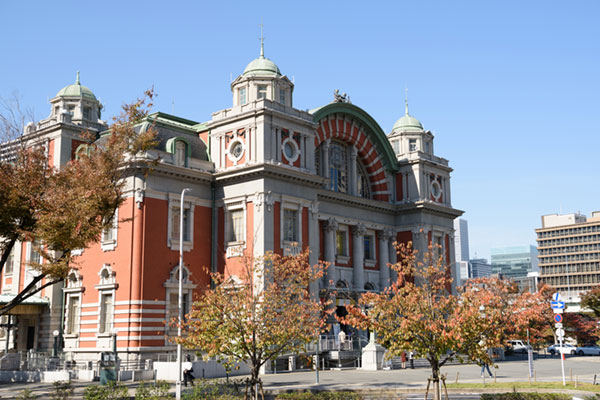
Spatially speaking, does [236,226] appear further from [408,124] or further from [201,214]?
[408,124]

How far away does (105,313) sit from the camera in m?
40.2

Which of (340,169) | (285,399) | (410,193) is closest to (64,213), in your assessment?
(285,399)

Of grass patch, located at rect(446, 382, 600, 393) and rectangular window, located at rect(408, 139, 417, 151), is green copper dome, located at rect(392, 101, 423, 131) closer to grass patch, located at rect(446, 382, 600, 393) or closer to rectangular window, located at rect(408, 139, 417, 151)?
rectangular window, located at rect(408, 139, 417, 151)

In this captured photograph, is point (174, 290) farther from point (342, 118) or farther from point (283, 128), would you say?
point (342, 118)

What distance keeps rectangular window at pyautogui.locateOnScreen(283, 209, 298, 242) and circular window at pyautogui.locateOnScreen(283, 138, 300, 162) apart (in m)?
3.53

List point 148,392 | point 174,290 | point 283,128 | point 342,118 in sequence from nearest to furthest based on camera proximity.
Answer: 1. point 148,392
2. point 174,290
3. point 283,128
4. point 342,118

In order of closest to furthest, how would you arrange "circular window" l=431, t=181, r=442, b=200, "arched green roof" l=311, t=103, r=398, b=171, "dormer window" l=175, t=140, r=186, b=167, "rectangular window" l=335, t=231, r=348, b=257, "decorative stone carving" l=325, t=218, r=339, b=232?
"dormer window" l=175, t=140, r=186, b=167 → "decorative stone carving" l=325, t=218, r=339, b=232 → "arched green roof" l=311, t=103, r=398, b=171 → "rectangular window" l=335, t=231, r=348, b=257 → "circular window" l=431, t=181, r=442, b=200

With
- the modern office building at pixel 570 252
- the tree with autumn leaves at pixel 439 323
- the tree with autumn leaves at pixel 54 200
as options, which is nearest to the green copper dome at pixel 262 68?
the tree with autumn leaves at pixel 54 200

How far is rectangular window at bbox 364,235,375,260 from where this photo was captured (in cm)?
5319

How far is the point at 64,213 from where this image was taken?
20938mm

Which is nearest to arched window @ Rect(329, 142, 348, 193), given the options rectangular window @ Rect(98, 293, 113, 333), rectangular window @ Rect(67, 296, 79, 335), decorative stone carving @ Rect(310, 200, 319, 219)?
decorative stone carving @ Rect(310, 200, 319, 219)

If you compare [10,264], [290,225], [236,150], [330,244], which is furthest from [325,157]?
[10,264]

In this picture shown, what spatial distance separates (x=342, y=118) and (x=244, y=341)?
33049 mm

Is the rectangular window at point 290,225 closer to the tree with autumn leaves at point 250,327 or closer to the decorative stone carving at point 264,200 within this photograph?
the decorative stone carving at point 264,200
